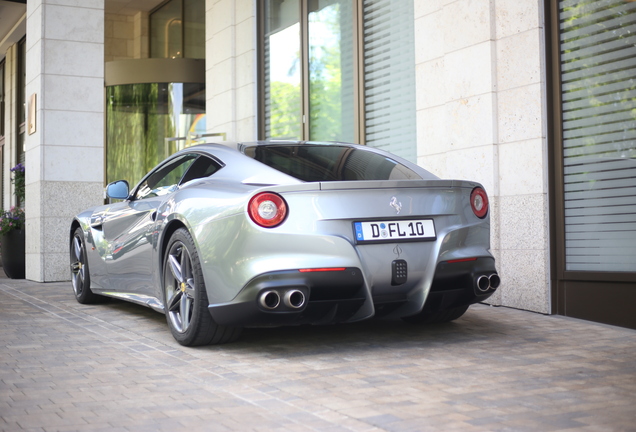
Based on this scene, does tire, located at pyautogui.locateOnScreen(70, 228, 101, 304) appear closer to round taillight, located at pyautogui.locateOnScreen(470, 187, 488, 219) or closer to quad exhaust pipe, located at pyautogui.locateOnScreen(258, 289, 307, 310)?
quad exhaust pipe, located at pyautogui.locateOnScreen(258, 289, 307, 310)

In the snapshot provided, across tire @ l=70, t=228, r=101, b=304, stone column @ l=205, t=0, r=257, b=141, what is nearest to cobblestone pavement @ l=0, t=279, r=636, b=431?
tire @ l=70, t=228, r=101, b=304

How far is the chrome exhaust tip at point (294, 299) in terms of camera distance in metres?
4.12

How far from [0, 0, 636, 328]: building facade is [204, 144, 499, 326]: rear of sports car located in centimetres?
166

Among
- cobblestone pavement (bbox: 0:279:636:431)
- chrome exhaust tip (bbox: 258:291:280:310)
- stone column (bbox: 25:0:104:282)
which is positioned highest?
stone column (bbox: 25:0:104:282)

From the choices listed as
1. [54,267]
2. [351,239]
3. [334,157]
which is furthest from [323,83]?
[351,239]

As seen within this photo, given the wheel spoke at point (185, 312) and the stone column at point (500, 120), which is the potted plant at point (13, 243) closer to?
the stone column at point (500, 120)

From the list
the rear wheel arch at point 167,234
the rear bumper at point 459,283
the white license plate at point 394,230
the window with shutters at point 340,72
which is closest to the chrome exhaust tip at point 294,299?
the white license plate at point 394,230

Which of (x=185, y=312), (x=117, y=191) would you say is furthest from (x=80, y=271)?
(x=185, y=312)

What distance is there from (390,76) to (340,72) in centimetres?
106

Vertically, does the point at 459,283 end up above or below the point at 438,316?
above

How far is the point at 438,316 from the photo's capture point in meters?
5.45

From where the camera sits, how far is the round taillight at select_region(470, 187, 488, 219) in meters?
4.73

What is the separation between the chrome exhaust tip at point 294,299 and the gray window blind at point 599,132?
2.79m

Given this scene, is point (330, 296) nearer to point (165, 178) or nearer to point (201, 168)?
point (201, 168)
